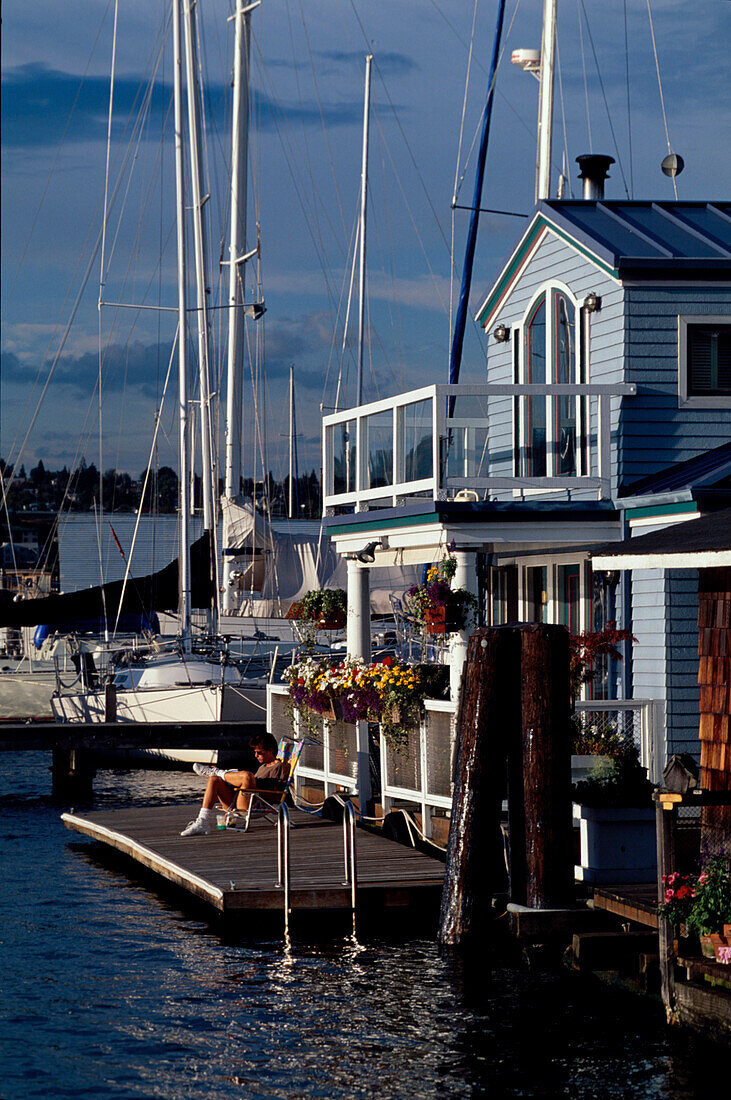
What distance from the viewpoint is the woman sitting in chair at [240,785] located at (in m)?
17.0

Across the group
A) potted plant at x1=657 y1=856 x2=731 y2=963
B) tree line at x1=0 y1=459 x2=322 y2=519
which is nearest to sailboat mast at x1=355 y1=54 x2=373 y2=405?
tree line at x1=0 y1=459 x2=322 y2=519

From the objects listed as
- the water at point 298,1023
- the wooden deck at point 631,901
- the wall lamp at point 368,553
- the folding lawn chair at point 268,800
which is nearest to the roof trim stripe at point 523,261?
the wall lamp at point 368,553

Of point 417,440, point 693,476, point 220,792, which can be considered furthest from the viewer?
point 220,792

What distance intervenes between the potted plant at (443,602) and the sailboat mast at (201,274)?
18.0 m

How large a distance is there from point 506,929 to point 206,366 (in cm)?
2425

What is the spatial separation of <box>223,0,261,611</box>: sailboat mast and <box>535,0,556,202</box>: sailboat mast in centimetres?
1096

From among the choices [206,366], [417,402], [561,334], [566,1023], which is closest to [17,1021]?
[566,1023]

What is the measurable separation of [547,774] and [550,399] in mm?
6669

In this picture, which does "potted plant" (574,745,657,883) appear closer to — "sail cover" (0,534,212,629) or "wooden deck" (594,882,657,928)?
"wooden deck" (594,882,657,928)

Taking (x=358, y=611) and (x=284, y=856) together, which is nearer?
(x=284, y=856)

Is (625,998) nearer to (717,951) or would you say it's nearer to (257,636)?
(717,951)

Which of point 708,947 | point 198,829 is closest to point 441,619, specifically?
point 198,829

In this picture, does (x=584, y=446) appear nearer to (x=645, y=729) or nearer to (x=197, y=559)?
(x=645, y=729)

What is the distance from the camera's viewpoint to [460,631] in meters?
15.7
